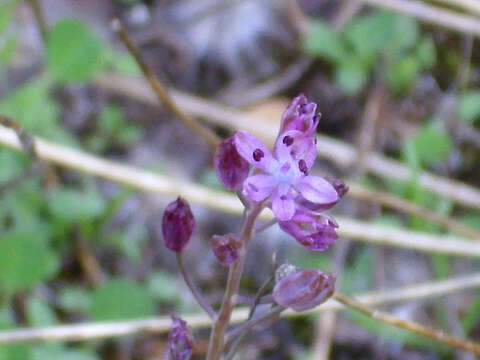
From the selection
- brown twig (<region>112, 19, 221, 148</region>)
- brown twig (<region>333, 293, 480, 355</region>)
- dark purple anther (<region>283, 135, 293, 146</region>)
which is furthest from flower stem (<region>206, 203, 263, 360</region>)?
brown twig (<region>112, 19, 221, 148</region>)

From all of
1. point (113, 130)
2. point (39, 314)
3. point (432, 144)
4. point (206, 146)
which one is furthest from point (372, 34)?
point (39, 314)

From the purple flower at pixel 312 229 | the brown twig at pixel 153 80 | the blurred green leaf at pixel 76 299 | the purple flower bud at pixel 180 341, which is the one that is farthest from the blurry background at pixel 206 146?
the purple flower at pixel 312 229

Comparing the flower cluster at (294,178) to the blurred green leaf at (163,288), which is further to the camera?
the blurred green leaf at (163,288)

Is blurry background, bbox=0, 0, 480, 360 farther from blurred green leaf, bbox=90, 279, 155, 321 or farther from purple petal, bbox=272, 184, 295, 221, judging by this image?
purple petal, bbox=272, 184, 295, 221

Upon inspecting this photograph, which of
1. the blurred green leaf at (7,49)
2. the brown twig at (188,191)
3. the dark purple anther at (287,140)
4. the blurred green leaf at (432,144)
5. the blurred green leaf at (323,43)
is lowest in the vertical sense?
the dark purple anther at (287,140)

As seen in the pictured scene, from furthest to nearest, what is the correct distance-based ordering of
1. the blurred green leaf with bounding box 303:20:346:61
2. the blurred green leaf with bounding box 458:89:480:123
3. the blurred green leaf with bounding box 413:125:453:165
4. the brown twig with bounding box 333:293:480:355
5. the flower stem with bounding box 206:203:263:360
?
the blurred green leaf with bounding box 303:20:346:61
the blurred green leaf with bounding box 458:89:480:123
the blurred green leaf with bounding box 413:125:453:165
the brown twig with bounding box 333:293:480:355
the flower stem with bounding box 206:203:263:360

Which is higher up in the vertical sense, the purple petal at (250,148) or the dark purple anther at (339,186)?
the dark purple anther at (339,186)

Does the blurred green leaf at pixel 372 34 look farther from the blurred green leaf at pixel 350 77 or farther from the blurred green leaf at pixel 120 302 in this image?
the blurred green leaf at pixel 120 302

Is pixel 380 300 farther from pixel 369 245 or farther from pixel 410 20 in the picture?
pixel 410 20
